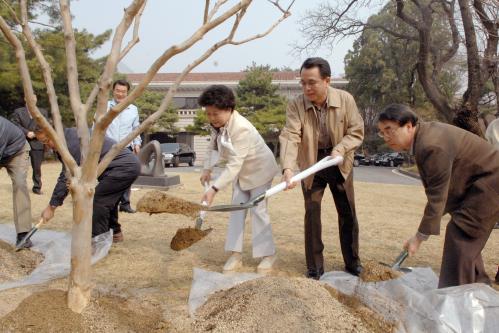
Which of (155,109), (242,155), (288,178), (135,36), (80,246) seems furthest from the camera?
(155,109)

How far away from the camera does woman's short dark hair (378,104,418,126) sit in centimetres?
270

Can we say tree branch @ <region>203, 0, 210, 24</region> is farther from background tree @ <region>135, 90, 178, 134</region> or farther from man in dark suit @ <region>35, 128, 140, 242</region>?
background tree @ <region>135, 90, 178, 134</region>

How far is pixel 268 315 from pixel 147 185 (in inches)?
291

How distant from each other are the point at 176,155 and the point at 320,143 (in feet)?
72.4

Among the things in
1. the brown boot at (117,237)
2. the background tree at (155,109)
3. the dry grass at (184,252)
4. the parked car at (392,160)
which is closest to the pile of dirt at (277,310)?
the dry grass at (184,252)

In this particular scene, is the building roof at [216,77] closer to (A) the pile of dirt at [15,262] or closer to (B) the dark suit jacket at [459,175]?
(A) the pile of dirt at [15,262]

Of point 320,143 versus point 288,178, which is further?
point 320,143

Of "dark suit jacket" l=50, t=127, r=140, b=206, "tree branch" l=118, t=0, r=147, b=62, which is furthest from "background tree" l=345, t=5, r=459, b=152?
"tree branch" l=118, t=0, r=147, b=62

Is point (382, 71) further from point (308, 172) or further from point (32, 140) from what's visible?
point (308, 172)

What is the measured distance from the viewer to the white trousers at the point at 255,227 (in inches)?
147

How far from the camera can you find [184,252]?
430 cm

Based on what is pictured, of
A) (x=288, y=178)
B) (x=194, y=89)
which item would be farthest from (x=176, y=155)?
(x=288, y=178)

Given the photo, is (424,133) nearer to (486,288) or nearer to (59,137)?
(486,288)

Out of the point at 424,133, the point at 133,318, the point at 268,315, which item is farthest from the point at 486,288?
the point at 133,318
